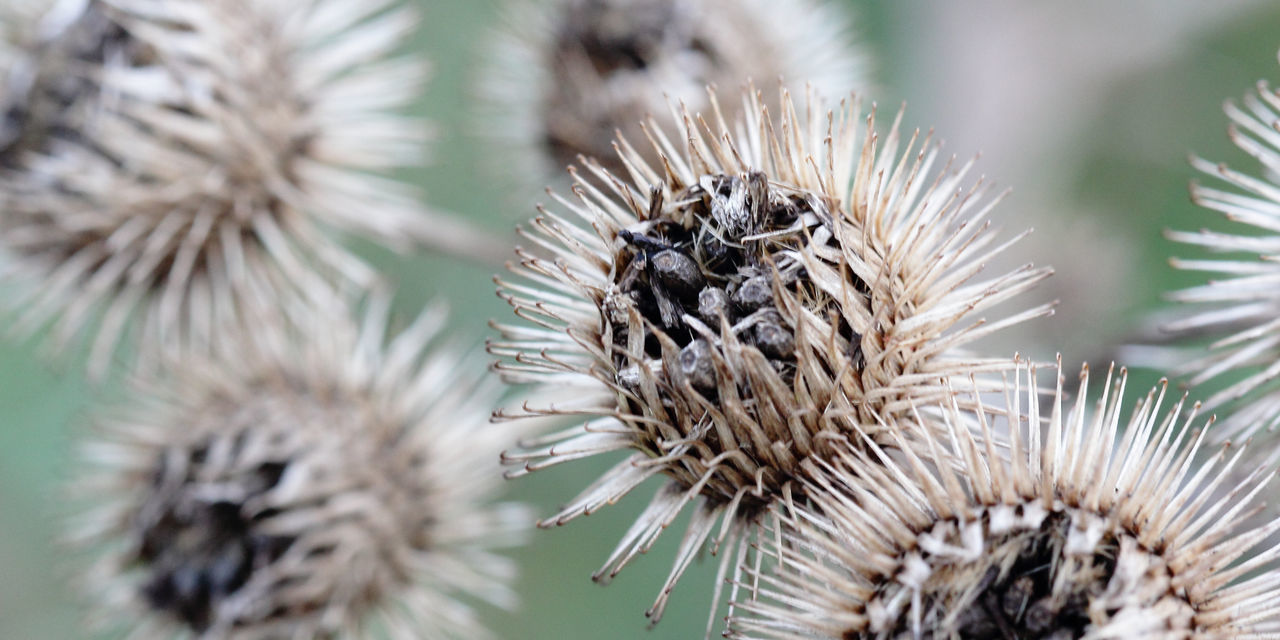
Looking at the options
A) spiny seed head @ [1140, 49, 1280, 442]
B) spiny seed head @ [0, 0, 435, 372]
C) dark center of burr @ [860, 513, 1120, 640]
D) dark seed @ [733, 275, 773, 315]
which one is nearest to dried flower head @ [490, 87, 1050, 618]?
dark seed @ [733, 275, 773, 315]

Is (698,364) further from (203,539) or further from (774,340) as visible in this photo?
(203,539)

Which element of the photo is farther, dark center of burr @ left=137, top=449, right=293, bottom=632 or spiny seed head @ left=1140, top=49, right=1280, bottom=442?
dark center of burr @ left=137, top=449, right=293, bottom=632

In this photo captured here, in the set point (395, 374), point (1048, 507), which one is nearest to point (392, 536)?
point (395, 374)

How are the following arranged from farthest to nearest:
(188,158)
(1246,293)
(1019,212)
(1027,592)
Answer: (1019,212)
(188,158)
(1246,293)
(1027,592)

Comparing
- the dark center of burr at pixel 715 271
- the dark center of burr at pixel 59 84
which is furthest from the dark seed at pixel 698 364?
the dark center of burr at pixel 59 84

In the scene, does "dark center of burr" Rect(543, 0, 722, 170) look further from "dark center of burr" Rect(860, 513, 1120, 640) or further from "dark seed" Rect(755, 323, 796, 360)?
"dark center of burr" Rect(860, 513, 1120, 640)

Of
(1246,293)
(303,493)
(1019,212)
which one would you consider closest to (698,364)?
(1246,293)
